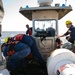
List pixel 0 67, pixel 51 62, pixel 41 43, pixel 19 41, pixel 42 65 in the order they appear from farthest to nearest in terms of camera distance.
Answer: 1. pixel 41 43
2. pixel 42 65
3. pixel 19 41
4. pixel 51 62
5. pixel 0 67

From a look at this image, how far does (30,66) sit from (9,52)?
4.66 ft

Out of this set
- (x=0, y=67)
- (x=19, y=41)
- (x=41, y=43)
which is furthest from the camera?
(x=41, y=43)

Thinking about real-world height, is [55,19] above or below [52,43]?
above

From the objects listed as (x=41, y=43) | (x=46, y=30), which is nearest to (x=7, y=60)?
(x=41, y=43)

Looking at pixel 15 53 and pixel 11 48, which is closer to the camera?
pixel 15 53

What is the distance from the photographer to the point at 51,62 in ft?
20.6

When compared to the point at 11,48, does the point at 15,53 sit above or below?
below

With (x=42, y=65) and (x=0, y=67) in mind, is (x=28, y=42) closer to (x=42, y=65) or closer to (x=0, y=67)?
(x=42, y=65)

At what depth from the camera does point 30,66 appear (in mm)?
7738

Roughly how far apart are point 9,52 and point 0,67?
2.66 feet

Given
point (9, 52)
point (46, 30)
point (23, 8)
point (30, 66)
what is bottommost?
point (30, 66)

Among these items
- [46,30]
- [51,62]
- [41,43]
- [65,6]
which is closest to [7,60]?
[51,62]

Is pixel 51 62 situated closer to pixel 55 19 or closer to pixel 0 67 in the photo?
pixel 0 67

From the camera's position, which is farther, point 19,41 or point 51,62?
point 19,41
